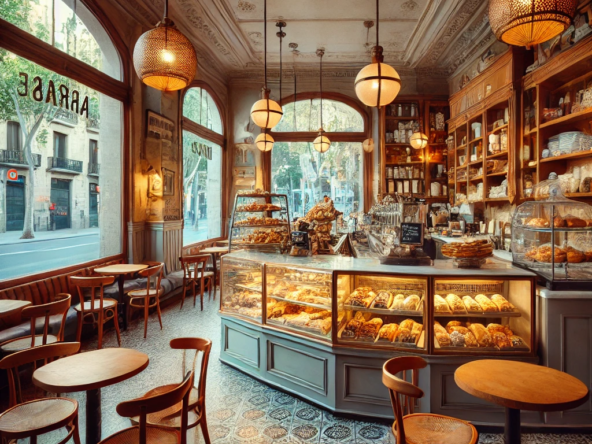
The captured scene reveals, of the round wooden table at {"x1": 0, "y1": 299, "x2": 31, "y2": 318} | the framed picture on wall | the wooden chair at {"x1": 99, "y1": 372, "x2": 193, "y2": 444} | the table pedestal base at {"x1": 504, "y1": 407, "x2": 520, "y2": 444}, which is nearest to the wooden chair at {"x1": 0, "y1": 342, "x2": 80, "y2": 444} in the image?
the wooden chair at {"x1": 99, "y1": 372, "x2": 193, "y2": 444}

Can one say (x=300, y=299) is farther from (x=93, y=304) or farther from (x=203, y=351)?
(x=93, y=304)

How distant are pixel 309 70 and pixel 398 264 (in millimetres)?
7452

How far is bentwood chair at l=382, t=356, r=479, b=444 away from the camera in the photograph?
1761 millimetres

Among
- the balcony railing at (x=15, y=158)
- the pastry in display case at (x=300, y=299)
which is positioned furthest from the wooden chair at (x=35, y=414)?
the balcony railing at (x=15, y=158)

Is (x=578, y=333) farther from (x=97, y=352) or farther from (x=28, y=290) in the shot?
(x=28, y=290)

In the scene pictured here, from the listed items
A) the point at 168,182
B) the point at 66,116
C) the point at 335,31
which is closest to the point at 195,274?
the point at 168,182

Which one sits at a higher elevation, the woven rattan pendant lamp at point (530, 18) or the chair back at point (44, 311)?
the woven rattan pendant lamp at point (530, 18)

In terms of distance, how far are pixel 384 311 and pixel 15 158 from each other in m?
4.33

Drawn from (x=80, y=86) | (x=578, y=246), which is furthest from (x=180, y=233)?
(x=578, y=246)

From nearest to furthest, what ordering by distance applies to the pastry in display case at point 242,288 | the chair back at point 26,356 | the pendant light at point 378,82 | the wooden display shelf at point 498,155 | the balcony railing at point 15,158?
the chair back at point 26,356 < the pendant light at point 378,82 < the pastry in display case at point 242,288 < the balcony railing at point 15,158 < the wooden display shelf at point 498,155

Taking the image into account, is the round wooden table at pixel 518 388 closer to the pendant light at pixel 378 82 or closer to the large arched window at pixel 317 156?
the pendant light at pixel 378 82

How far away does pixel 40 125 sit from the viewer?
4453 mm

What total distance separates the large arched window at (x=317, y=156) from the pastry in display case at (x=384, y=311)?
6.38 meters

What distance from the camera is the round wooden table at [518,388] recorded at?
170 centimetres
